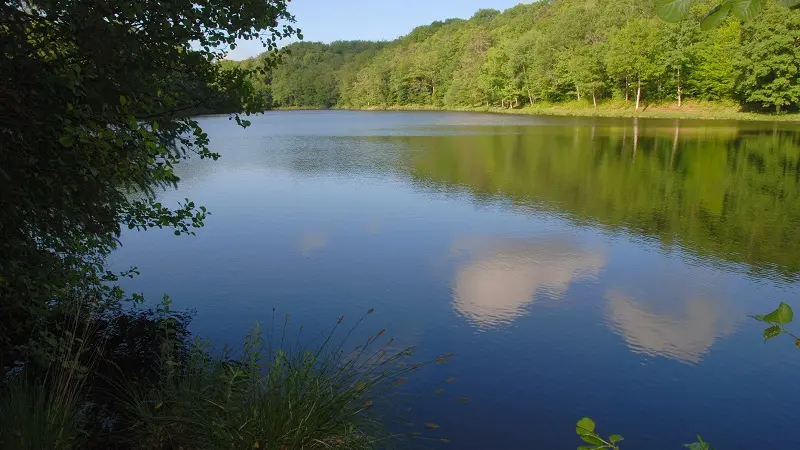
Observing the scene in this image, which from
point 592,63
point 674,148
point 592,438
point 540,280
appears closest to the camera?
point 592,438

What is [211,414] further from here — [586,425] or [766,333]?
[766,333]

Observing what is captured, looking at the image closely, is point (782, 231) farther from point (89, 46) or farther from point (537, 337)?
point (89, 46)

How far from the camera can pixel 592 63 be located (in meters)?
63.4

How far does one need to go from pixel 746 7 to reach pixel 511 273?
9087mm

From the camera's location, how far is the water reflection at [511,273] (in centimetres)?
875

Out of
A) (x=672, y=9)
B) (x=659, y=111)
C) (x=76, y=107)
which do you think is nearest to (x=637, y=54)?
(x=659, y=111)

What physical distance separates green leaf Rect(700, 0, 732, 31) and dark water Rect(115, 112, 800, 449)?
457 centimetres

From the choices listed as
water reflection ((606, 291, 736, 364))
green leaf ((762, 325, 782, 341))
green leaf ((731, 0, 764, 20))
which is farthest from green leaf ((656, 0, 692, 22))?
water reflection ((606, 291, 736, 364))

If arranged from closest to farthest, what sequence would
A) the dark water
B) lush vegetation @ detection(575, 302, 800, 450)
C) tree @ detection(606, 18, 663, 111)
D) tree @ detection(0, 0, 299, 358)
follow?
lush vegetation @ detection(575, 302, 800, 450)
tree @ detection(0, 0, 299, 358)
the dark water
tree @ detection(606, 18, 663, 111)

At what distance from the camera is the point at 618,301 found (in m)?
9.07

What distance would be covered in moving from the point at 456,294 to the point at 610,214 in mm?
7286

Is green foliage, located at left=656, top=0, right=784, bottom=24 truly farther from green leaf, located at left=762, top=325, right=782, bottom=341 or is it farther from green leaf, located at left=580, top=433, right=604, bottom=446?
green leaf, located at left=580, top=433, right=604, bottom=446

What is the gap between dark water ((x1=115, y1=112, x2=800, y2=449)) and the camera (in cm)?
614

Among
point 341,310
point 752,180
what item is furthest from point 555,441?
point 752,180
